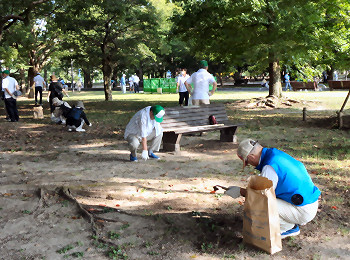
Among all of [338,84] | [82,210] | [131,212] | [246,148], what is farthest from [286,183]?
[338,84]

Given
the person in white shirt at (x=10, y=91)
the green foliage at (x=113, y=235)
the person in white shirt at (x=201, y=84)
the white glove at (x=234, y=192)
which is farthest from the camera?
the person in white shirt at (x=10, y=91)

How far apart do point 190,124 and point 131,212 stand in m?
4.63

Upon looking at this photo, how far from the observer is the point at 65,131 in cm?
1243

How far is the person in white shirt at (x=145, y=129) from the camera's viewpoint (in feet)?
23.9

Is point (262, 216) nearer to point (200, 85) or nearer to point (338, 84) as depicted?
point (200, 85)

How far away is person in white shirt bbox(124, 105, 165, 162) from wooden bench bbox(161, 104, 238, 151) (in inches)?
30.1

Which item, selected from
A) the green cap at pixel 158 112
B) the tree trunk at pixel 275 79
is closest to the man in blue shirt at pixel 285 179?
the green cap at pixel 158 112

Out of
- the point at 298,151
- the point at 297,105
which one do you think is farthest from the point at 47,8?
the point at 298,151

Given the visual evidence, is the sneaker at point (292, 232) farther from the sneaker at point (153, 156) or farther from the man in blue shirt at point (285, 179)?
the sneaker at point (153, 156)

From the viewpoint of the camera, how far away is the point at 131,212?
5.30m

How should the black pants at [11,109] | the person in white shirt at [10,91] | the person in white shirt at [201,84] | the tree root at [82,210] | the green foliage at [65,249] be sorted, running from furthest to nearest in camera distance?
1. the black pants at [11,109]
2. the person in white shirt at [10,91]
3. the person in white shirt at [201,84]
4. the tree root at [82,210]
5. the green foliage at [65,249]

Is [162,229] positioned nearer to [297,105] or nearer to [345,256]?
[345,256]

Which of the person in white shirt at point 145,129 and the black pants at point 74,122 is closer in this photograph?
the person in white shirt at point 145,129

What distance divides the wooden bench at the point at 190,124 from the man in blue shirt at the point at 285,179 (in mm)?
4733
